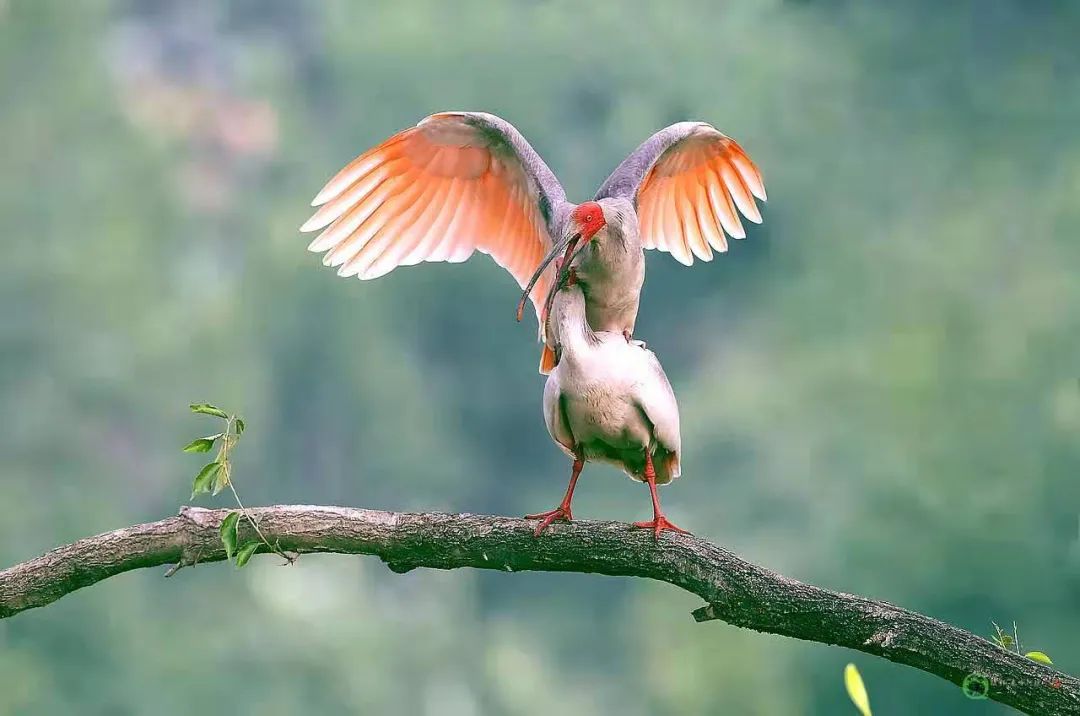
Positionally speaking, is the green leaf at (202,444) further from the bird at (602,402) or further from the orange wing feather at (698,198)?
the orange wing feather at (698,198)

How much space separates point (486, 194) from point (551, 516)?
4.89 feet

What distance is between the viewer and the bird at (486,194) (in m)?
4.12

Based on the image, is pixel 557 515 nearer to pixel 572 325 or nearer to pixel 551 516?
pixel 551 516

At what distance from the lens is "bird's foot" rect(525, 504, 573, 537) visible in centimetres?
336

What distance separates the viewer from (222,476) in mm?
3234

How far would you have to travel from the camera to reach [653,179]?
461 centimetres

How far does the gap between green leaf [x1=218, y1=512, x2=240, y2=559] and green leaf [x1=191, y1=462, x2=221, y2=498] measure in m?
0.10

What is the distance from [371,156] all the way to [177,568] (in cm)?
167

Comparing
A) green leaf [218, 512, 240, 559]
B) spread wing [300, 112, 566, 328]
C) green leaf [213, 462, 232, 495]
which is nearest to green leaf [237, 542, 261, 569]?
green leaf [218, 512, 240, 559]

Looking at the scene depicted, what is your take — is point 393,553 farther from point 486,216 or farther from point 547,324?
point 486,216

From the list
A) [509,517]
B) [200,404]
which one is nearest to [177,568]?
[200,404]

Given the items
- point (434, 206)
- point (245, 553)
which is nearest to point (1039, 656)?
point (245, 553)

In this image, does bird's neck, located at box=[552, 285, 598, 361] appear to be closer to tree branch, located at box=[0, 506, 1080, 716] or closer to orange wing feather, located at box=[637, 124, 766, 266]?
tree branch, located at box=[0, 506, 1080, 716]

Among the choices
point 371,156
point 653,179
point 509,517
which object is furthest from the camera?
point 653,179
